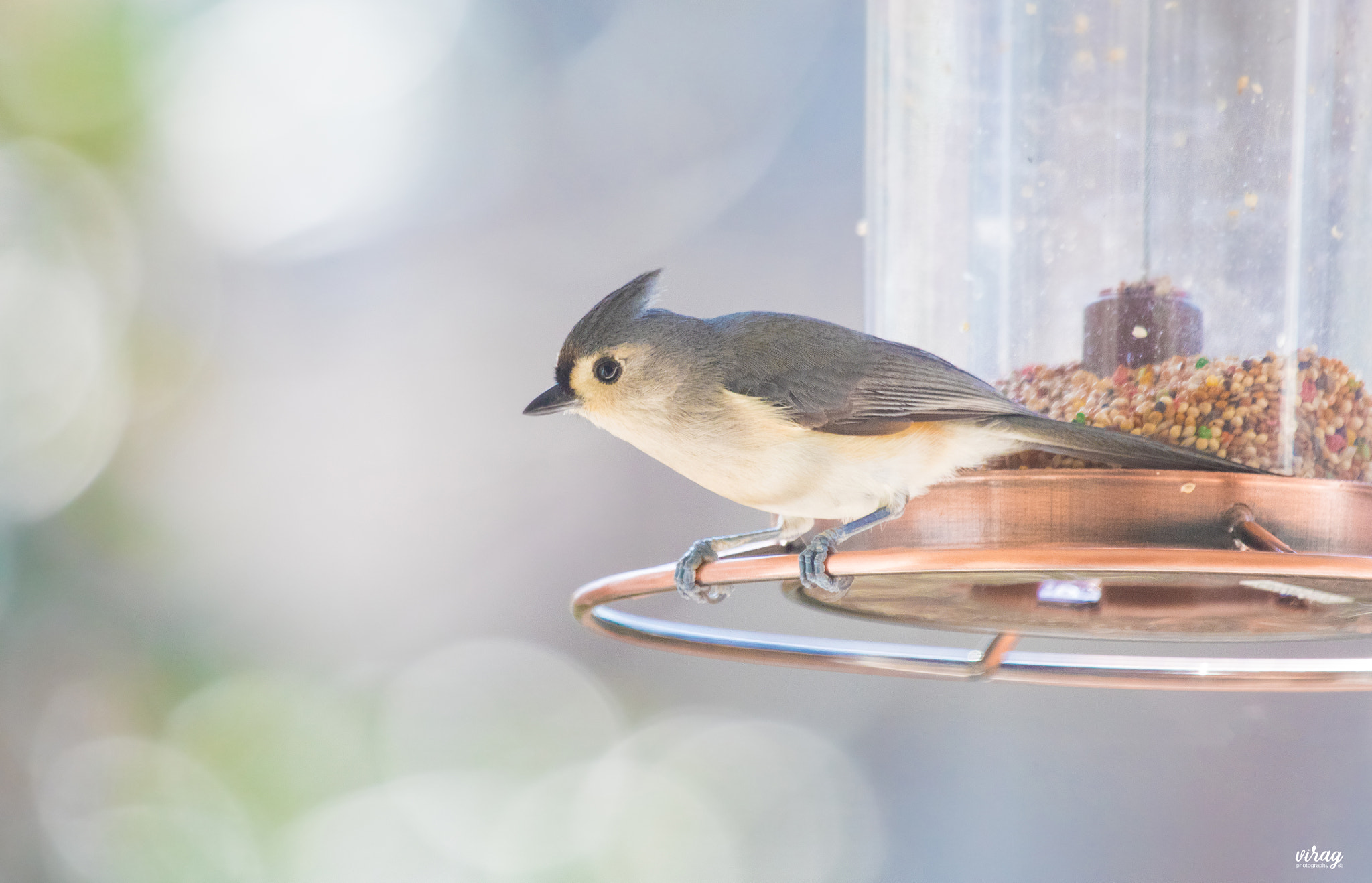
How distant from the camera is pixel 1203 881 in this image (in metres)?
3.50

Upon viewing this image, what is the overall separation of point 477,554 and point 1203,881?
2.89 metres

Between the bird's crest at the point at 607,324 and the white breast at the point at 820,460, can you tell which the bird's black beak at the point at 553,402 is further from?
the white breast at the point at 820,460

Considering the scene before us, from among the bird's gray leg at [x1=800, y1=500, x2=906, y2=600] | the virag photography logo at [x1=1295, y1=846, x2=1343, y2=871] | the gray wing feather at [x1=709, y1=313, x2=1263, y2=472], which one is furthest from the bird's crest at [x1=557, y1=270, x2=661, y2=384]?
the virag photography logo at [x1=1295, y1=846, x2=1343, y2=871]

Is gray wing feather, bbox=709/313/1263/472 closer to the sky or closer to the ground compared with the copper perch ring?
closer to the sky

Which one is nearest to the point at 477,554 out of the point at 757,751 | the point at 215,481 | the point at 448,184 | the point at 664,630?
the point at 215,481

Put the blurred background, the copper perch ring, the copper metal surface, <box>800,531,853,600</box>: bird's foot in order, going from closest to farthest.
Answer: the copper perch ring < <box>800,531,853,600</box>: bird's foot < the copper metal surface < the blurred background

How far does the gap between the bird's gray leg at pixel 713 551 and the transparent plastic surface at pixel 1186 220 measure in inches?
15.1

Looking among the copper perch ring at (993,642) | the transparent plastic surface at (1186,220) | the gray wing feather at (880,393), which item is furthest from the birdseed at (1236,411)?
the copper perch ring at (993,642)

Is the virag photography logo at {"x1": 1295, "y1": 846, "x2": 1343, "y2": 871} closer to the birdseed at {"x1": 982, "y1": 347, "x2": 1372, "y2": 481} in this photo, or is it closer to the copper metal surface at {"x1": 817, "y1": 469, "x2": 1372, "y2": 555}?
the birdseed at {"x1": 982, "y1": 347, "x2": 1372, "y2": 481}

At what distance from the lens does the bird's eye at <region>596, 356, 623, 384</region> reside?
6.37ft

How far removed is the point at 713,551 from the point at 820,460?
213 millimetres

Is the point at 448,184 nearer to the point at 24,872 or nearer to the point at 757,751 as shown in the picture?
the point at 757,751

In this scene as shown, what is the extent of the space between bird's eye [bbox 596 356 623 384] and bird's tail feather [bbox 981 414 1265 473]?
0.54 metres

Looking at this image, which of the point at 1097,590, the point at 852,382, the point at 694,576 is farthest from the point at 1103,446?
the point at 694,576
